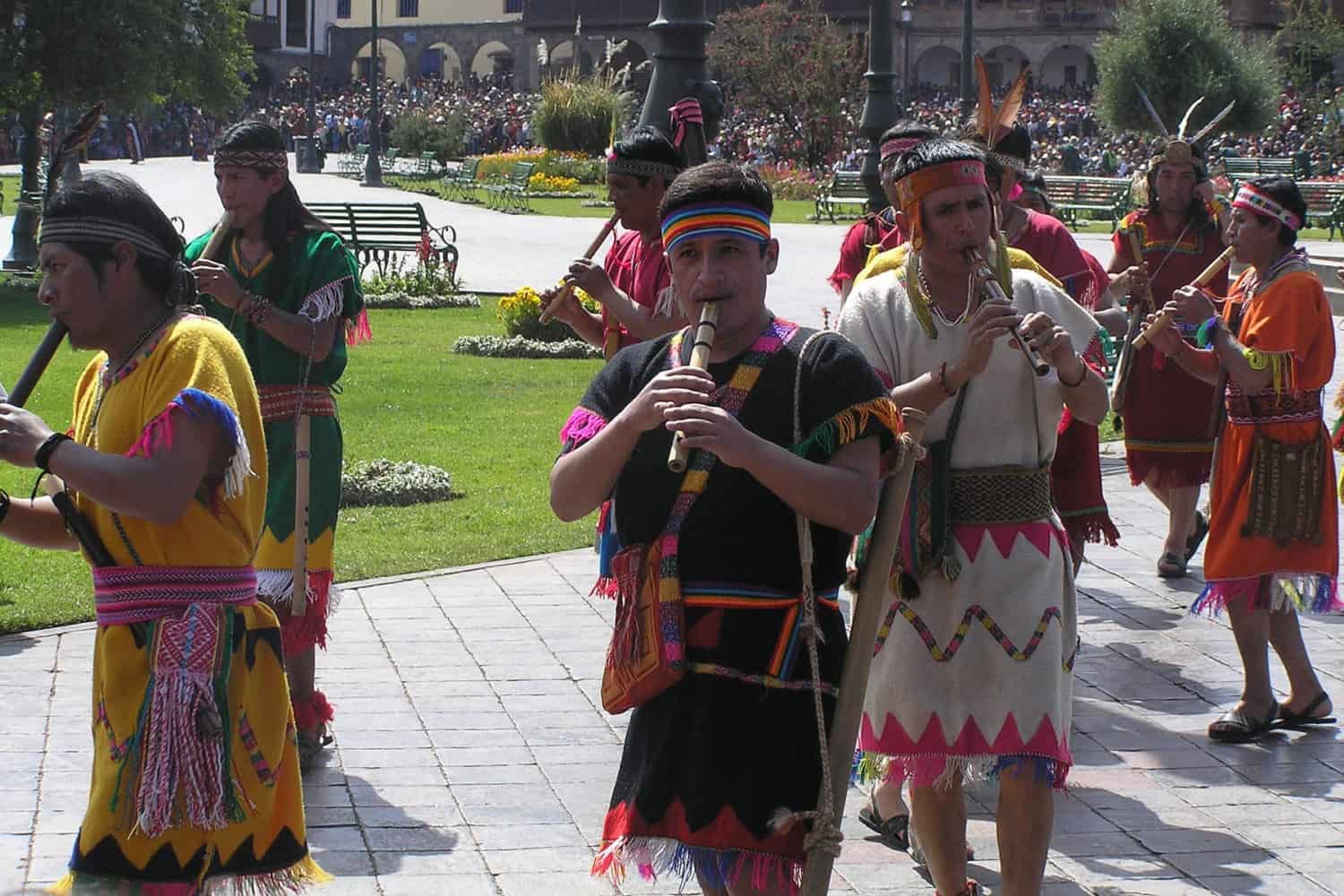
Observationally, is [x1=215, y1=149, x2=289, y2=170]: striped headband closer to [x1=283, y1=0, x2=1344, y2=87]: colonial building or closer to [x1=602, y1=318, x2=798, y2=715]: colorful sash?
[x1=602, y1=318, x2=798, y2=715]: colorful sash

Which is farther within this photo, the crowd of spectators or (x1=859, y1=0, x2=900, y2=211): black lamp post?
the crowd of spectators

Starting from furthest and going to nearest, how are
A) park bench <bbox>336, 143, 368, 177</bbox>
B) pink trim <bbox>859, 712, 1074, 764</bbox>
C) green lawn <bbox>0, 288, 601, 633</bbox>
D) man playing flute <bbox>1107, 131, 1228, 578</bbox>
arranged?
park bench <bbox>336, 143, 368, 177</bbox>
green lawn <bbox>0, 288, 601, 633</bbox>
man playing flute <bbox>1107, 131, 1228, 578</bbox>
pink trim <bbox>859, 712, 1074, 764</bbox>

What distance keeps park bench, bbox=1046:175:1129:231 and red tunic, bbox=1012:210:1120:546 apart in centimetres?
2767

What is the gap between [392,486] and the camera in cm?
1064

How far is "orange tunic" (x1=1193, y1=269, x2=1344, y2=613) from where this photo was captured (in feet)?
20.5

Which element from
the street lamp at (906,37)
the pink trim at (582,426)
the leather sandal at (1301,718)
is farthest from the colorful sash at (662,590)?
the street lamp at (906,37)

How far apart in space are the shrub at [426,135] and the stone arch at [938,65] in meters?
24.8

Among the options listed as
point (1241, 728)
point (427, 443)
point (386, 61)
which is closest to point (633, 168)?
point (1241, 728)

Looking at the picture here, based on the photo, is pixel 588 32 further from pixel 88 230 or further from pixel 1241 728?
pixel 88 230

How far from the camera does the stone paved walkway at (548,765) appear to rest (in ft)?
16.5

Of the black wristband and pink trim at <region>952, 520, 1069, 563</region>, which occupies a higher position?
the black wristband

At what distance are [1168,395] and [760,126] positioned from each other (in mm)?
43694

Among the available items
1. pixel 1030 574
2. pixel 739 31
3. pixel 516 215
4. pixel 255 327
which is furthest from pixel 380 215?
pixel 739 31

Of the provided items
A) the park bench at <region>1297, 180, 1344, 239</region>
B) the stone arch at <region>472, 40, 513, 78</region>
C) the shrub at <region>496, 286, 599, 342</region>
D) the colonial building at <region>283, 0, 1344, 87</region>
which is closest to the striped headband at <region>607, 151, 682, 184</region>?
the shrub at <region>496, 286, 599, 342</region>
